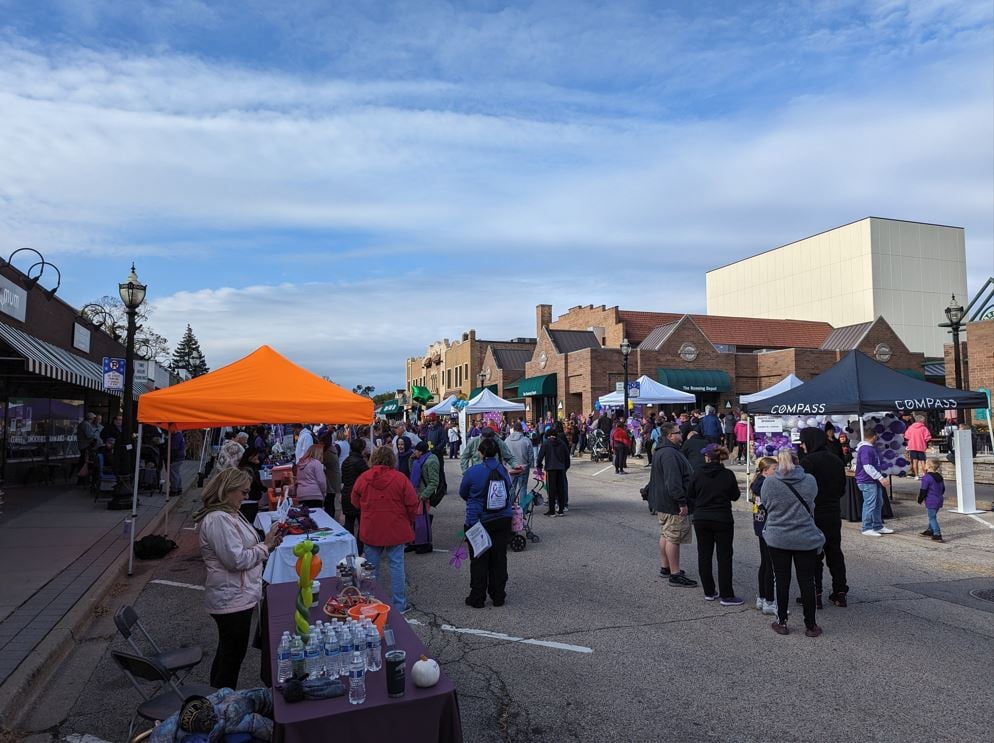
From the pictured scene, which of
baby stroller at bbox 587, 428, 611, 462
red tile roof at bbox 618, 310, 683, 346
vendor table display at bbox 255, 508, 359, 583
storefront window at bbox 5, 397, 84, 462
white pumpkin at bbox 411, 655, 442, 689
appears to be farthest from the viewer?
red tile roof at bbox 618, 310, 683, 346

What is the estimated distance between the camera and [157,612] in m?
7.35

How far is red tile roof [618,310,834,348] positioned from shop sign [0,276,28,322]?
37934 mm

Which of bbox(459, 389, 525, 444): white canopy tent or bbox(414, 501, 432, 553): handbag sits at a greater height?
bbox(459, 389, 525, 444): white canopy tent

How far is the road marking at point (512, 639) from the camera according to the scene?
5978mm

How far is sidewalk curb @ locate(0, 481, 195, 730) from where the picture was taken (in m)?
4.78

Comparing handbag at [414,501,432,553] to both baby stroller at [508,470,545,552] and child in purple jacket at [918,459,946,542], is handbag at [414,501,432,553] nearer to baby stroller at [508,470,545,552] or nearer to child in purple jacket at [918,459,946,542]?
baby stroller at [508,470,545,552]

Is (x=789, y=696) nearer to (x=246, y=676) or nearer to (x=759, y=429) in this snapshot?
(x=246, y=676)

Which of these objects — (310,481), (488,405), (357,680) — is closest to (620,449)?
(488,405)

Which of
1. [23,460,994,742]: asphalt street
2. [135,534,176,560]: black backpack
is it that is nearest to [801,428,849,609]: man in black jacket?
[23,460,994,742]: asphalt street

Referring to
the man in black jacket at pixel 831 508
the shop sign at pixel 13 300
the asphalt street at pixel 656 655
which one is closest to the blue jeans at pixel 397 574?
the asphalt street at pixel 656 655

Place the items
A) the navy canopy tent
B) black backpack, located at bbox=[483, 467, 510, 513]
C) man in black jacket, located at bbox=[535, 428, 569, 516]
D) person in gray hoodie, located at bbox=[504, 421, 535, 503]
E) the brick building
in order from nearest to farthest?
black backpack, located at bbox=[483, 467, 510, 513]
person in gray hoodie, located at bbox=[504, 421, 535, 503]
the navy canopy tent
man in black jacket, located at bbox=[535, 428, 569, 516]
the brick building

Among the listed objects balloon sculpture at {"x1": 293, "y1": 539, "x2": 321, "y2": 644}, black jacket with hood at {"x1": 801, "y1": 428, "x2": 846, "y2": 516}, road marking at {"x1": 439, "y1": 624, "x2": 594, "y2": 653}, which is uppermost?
black jacket with hood at {"x1": 801, "y1": 428, "x2": 846, "y2": 516}

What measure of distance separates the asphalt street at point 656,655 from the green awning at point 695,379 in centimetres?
3121

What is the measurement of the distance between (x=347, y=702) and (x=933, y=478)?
413 inches
